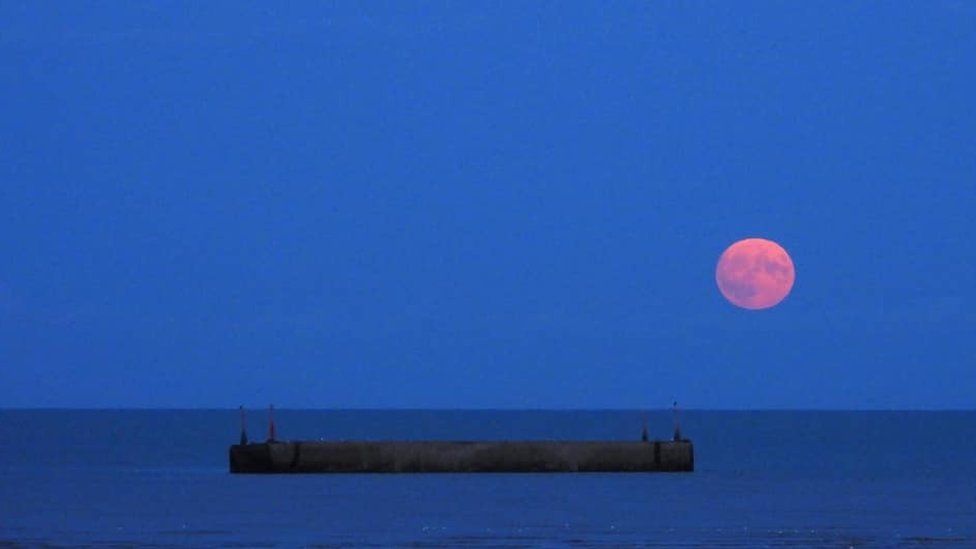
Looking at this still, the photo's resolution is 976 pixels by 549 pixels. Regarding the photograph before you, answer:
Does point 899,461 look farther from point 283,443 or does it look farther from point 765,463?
point 283,443

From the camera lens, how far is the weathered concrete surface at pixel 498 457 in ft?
261

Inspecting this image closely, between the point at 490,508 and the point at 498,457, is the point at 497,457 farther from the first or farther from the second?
the point at 490,508

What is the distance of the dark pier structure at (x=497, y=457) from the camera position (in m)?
79.5

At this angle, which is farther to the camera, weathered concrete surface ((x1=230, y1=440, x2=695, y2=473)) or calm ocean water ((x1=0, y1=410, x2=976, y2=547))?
weathered concrete surface ((x1=230, y1=440, x2=695, y2=473))

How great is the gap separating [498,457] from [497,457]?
38 millimetres

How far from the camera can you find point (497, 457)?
80062 mm

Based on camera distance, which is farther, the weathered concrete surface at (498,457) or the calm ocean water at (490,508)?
the weathered concrete surface at (498,457)

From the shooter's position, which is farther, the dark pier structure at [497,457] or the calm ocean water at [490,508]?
the dark pier structure at [497,457]

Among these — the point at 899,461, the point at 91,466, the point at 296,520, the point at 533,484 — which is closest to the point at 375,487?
the point at 533,484

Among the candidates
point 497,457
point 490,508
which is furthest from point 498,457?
point 490,508

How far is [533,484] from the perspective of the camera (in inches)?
2926

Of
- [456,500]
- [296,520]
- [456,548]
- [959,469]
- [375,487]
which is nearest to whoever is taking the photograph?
[456,548]

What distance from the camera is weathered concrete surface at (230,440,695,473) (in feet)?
261

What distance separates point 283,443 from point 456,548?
34.5m
